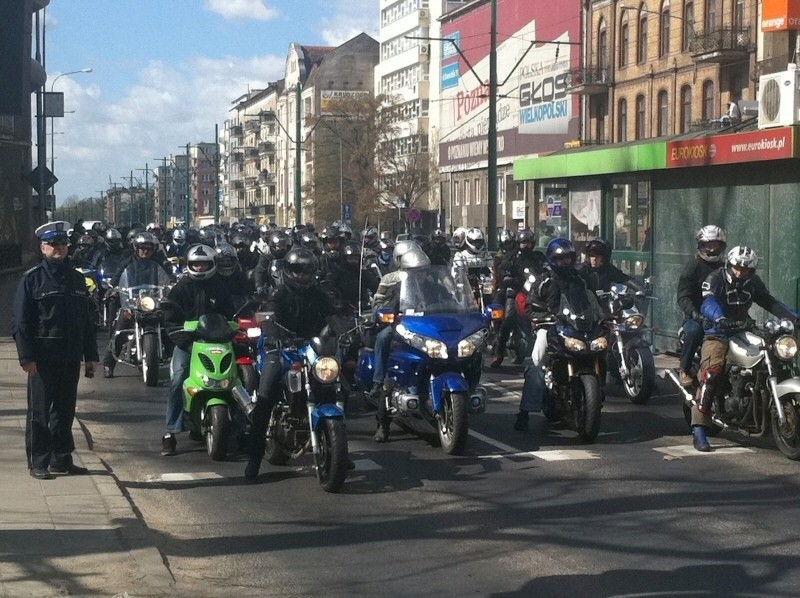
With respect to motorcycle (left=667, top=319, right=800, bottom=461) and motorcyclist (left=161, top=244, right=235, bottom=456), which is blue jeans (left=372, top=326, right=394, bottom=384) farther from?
motorcycle (left=667, top=319, right=800, bottom=461)

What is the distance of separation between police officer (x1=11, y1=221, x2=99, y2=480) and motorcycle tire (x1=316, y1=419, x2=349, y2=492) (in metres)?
1.67

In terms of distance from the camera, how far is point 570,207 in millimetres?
22328

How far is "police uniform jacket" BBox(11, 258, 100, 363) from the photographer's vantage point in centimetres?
938

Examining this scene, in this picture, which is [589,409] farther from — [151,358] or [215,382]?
[151,358]

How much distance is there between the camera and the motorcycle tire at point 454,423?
1051cm

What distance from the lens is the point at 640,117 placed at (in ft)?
183

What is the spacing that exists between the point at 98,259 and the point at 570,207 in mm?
7350

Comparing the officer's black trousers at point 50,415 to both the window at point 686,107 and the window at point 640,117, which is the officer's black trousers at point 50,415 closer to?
the window at point 686,107

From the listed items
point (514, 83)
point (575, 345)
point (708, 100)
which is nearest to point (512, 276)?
point (575, 345)

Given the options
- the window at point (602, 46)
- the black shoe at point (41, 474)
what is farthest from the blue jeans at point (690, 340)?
the window at point (602, 46)

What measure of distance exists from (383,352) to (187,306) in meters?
1.71

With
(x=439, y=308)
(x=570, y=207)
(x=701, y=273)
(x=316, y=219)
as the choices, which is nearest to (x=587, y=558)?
(x=439, y=308)

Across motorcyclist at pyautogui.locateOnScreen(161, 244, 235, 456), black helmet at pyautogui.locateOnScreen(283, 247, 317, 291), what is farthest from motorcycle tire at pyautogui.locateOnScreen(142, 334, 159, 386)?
black helmet at pyautogui.locateOnScreen(283, 247, 317, 291)

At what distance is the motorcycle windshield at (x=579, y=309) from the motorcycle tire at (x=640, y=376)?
2298mm
